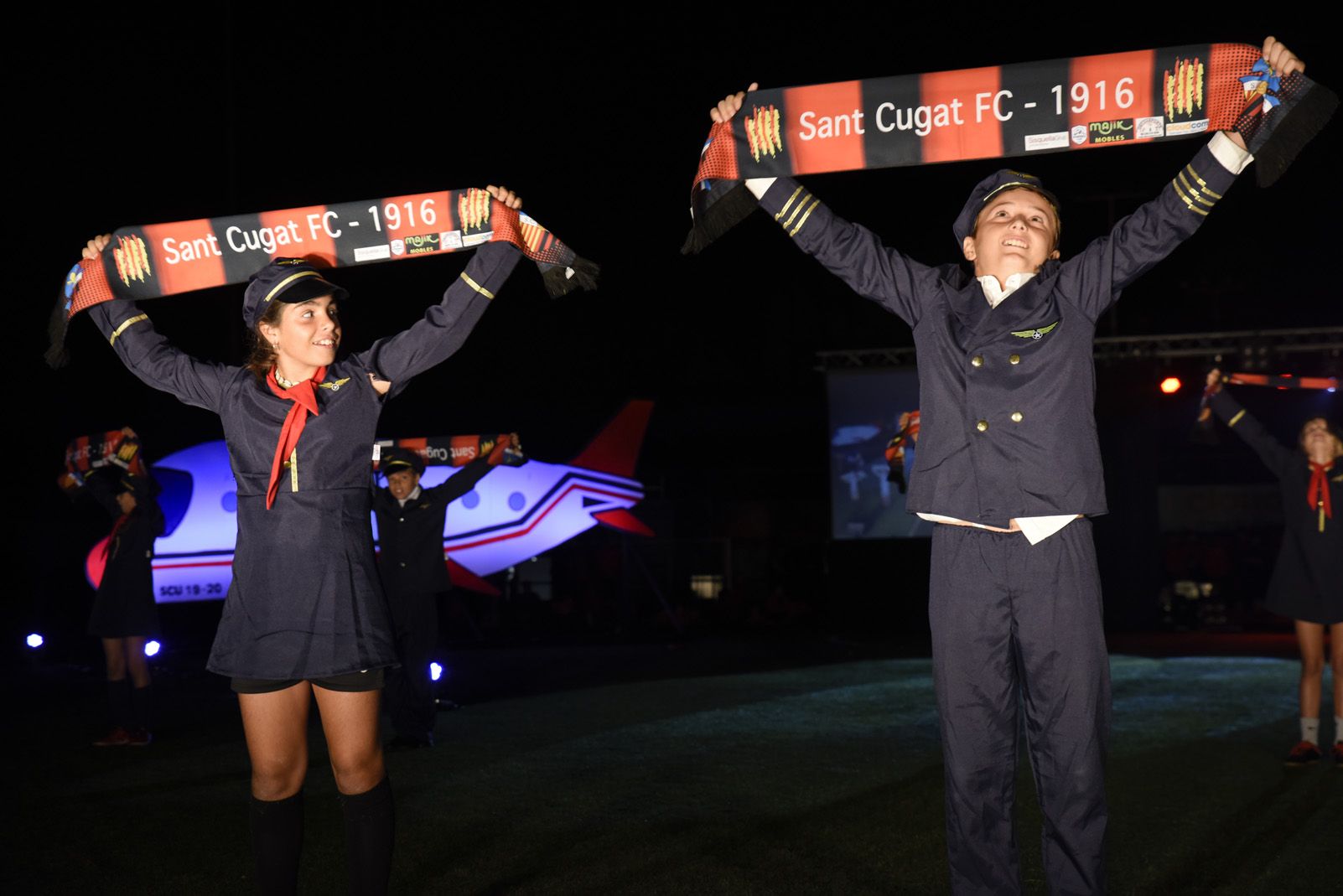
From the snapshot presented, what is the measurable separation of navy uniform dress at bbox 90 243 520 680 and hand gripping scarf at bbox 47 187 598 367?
0.62 m

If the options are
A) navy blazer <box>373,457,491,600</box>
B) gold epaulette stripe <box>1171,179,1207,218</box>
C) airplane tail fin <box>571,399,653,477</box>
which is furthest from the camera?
airplane tail fin <box>571,399,653,477</box>

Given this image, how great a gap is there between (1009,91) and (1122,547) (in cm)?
1413

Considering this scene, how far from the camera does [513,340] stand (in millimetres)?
18656

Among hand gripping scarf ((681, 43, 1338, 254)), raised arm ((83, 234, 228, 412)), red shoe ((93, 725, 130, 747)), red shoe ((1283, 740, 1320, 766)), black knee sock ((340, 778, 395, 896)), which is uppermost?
hand gripping scarf ((681, 43, 1338, 254))

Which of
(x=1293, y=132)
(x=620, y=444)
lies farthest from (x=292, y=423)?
(x=620, y=444)

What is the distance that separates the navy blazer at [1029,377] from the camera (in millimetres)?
2752

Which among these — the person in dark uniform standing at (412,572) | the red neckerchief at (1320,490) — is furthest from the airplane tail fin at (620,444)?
the red neckerchief at (1320,490)

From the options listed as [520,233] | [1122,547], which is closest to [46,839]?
[520,233]

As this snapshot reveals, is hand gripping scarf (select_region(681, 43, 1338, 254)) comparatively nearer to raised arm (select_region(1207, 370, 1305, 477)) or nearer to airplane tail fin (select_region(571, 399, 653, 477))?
raised arm (select_region(1207, 370, 1305, 477))

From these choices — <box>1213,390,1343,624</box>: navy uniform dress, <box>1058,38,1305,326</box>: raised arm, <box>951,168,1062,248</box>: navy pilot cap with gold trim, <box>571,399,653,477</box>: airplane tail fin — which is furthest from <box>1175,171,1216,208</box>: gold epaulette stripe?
<box>571,399,653,477</box>: airplane tail fin

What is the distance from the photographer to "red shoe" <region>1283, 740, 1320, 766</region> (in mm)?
5984

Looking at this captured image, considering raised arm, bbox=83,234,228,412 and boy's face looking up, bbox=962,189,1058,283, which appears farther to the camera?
raised arm, bbox=83,234,228,412

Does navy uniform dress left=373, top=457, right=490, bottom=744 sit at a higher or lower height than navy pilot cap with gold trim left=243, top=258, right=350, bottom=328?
lower

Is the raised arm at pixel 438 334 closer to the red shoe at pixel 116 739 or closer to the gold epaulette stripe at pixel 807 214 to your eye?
the gold epaulette stripe at pixel 807 214
